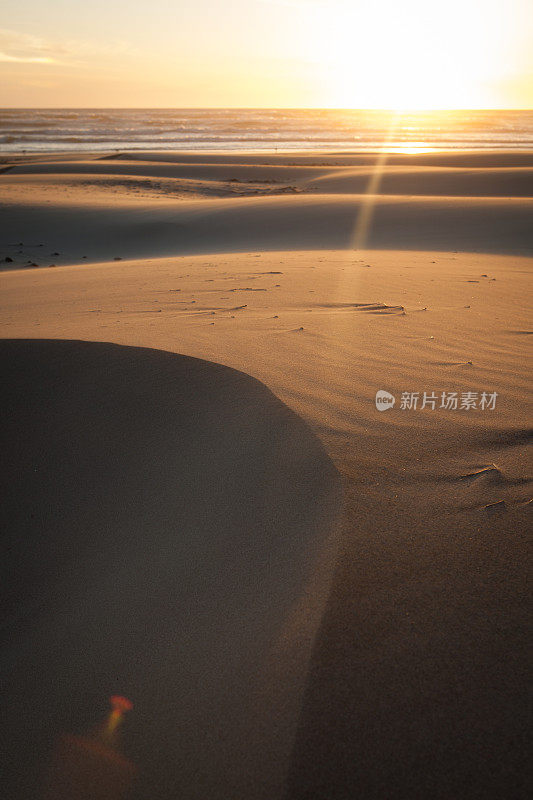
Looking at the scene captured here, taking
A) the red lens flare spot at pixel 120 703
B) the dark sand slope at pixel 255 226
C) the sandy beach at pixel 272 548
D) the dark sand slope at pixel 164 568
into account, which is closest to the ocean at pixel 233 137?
the dark sand slope at pixel 255 226

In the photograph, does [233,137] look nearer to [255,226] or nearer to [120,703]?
[255,226]

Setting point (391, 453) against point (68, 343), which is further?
point (68, 343)

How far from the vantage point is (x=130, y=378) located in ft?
8.59

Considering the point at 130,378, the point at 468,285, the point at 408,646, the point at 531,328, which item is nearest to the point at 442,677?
the point at 408,646

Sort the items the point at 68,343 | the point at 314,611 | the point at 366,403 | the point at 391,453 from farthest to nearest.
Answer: the point at 68,343
the point at 366,403
the point at 391,453
the point at 314,611

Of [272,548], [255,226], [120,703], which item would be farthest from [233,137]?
[120,703]

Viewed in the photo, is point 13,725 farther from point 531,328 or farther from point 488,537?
point 531,328

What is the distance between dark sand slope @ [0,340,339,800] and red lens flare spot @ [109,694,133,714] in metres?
0.02

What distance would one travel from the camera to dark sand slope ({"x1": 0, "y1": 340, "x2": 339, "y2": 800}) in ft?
4.01

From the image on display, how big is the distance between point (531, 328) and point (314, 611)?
9.45ft

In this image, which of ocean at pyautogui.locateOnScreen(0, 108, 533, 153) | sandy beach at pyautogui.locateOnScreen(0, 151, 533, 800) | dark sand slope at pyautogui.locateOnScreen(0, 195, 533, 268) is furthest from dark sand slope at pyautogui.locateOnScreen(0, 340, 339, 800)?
ocean at pyautogui.locateOnScreen(0, 108, 533, 153)

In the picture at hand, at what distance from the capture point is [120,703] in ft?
4.28

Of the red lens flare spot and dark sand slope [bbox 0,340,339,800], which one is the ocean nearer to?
dark sand slope [bbox 0,340,339,800]

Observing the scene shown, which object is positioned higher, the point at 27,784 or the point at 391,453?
the point at 391,453
